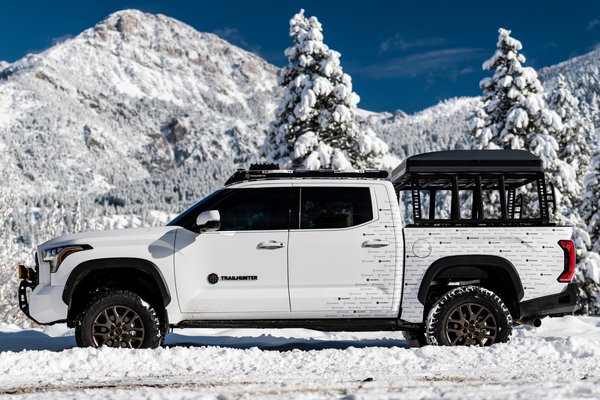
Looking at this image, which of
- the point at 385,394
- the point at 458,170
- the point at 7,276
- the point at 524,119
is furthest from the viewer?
the point at 7,276

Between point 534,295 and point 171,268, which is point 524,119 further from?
point 171,268

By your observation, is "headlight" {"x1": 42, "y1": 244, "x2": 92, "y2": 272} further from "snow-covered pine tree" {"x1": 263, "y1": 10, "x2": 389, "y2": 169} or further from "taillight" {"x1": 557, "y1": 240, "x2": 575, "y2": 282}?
"snow-covered pine tree" {"x1": 263, "y1": 10, "x2": 389, "y2": 169}

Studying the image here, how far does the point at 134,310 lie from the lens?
752 cm

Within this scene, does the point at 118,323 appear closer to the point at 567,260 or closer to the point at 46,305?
the point at 46,305

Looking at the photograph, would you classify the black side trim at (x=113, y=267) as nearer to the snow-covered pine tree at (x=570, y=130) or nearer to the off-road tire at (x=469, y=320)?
the off-road tire at (x=469, y=320)

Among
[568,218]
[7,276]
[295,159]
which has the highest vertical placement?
[295,159]

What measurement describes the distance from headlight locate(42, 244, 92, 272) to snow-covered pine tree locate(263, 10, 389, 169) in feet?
47.5

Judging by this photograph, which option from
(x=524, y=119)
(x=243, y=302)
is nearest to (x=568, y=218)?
(x=524, y=119)

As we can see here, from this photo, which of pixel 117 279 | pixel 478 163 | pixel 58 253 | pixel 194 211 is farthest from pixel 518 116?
pixel 58 253

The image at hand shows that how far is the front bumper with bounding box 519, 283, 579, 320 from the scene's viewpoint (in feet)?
25.5

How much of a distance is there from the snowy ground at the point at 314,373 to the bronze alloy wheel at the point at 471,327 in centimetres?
32

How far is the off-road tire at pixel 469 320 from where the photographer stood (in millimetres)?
7730

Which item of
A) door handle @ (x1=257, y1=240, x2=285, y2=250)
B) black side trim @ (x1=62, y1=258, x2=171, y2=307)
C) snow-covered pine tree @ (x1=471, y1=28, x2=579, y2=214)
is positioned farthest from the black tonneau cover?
snow-covered pine tree @ (x1=471, y1=28, x2=579, y2=214)

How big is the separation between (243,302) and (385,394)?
2549 millimetres
